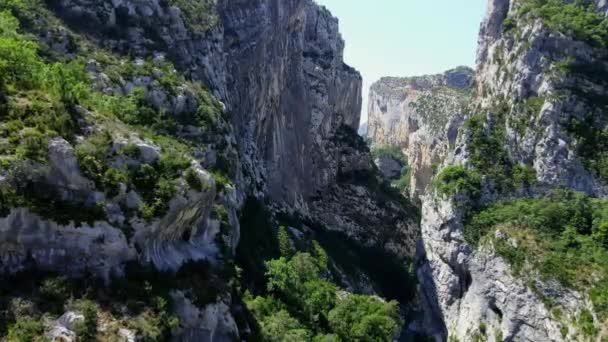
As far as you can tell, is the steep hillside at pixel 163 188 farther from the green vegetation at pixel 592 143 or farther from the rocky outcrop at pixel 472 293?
the green vegetation at pixel 592 143

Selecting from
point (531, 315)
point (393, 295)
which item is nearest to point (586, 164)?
point (531, 315)

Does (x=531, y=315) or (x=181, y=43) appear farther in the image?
(x=181, y=43)

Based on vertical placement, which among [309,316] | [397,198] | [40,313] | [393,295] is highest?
[397,198]

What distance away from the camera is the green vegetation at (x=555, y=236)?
4919 cm

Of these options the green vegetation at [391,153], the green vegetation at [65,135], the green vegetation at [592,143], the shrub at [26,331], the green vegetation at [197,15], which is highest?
the green vegetation at [391,153]

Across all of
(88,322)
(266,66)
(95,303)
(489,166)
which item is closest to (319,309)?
(95,303)

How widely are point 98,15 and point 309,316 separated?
119ft

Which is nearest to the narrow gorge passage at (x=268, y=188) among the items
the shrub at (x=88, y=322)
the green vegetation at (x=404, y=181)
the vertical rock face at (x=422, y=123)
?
the shrub at (x=88, y=322)

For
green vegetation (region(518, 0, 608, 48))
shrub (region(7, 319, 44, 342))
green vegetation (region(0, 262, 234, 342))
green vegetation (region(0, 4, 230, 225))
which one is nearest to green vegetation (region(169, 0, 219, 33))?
green vegetation (region(0, 4, 230, 225))

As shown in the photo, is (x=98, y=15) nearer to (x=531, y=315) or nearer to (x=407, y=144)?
(x=531, y=315)

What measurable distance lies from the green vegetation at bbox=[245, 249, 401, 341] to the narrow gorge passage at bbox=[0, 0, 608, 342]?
7.9 inches

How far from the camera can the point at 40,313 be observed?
23172 mm

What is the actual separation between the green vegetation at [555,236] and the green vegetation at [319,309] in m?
15.1

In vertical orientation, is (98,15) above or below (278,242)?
above
